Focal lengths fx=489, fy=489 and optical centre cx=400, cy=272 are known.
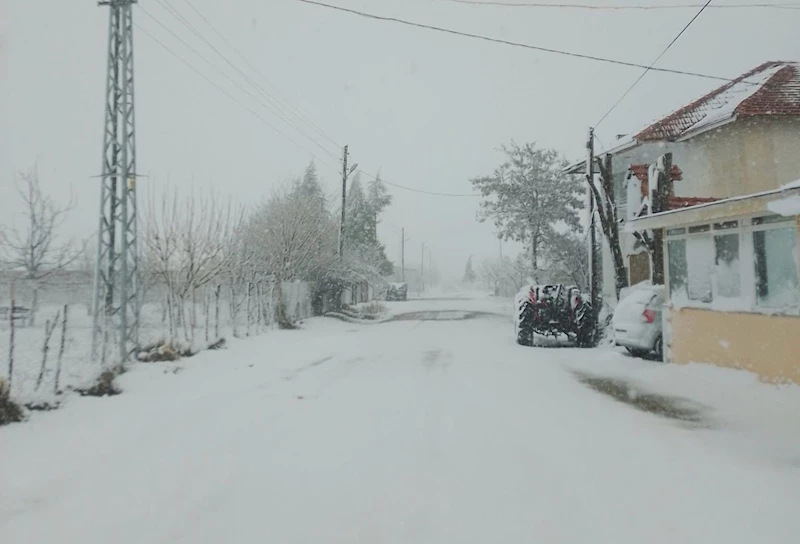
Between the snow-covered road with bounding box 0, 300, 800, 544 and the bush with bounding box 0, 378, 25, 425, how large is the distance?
0.58 ft

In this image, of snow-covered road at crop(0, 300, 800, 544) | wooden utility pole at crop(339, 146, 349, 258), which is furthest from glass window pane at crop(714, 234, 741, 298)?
wooden utility pole at crop(339, 146, 349, 258)

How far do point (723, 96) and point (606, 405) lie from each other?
49.2 feet

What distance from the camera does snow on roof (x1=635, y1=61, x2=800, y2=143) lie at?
13625 mm

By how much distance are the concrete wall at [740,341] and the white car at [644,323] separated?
849 millimetres

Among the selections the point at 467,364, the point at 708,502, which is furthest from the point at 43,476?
the point at 467,364

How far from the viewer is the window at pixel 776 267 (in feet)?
23.9

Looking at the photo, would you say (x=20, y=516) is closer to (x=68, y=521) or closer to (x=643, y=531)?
(x=68, y=521)

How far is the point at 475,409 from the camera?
20.3 ft

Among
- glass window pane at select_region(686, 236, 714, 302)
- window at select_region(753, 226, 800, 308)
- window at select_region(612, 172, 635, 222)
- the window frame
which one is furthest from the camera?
window at select_region(612, 172, 635, 222)

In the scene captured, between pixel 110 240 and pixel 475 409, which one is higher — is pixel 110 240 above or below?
above

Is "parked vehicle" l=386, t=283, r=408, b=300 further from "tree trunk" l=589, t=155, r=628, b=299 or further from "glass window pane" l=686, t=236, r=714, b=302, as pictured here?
"glass window pane" l=686, t=236, r=714, b=302

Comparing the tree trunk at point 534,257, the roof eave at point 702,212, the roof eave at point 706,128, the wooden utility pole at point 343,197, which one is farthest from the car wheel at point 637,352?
the tree trunk at point 534,257

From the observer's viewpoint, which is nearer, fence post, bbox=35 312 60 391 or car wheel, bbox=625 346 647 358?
fence post, bbox=35 312 60 391

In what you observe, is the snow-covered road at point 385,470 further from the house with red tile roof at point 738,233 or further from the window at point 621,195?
the window at point 621,195
